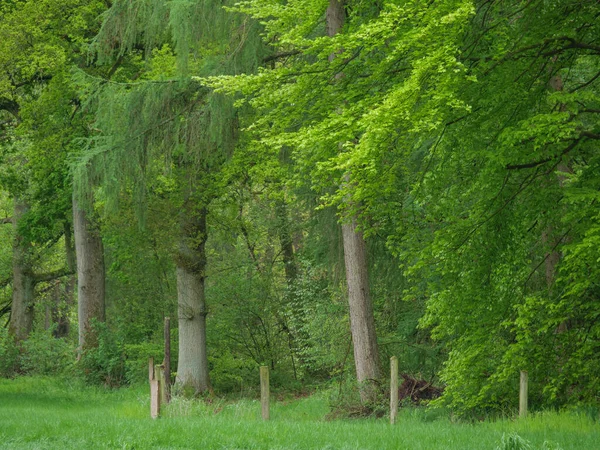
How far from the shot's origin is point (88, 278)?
28359 mm

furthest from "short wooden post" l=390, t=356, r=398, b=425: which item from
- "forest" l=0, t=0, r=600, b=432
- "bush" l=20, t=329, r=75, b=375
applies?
"bush" l=20, t=329, r=75, b=375

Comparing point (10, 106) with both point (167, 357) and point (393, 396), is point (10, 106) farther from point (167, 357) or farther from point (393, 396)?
point (393, 396)

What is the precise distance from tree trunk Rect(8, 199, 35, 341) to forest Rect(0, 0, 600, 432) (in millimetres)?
98

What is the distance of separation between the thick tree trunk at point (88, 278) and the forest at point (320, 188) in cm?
7

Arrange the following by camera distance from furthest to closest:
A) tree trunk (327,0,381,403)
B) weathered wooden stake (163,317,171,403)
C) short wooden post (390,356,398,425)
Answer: weathered wooden stake (163,317,171,403) → tree trunk (327,0,381,403) → short wooden post (390,356,398,425)

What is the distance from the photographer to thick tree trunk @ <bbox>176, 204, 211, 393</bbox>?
2408cm

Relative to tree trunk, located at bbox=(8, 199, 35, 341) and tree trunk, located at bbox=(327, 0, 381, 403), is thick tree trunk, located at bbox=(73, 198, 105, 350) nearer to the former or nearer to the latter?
tree trunk, located at bbox=(8, 199, 35, 341)

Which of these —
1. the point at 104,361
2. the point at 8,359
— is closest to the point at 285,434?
the point at 104,361

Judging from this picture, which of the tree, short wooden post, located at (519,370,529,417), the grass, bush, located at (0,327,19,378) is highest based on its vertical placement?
the tree

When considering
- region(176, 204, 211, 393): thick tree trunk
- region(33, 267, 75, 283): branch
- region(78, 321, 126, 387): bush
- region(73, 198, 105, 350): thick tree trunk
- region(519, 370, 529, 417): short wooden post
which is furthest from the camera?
region(33, 267, 75, 283): branch

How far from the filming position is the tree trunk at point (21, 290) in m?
33.8

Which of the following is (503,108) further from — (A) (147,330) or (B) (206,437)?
(A) (147,330)

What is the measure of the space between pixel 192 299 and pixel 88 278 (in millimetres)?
5383

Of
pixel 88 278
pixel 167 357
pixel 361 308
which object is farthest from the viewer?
pixel 88 278
